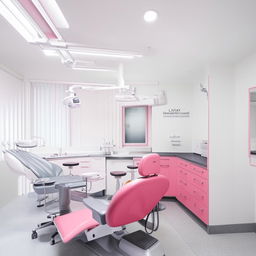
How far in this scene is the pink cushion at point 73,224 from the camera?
1735 millimetres

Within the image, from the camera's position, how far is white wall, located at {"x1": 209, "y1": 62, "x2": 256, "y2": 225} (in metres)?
2.58

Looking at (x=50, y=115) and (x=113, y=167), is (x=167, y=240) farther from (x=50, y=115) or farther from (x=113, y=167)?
(x=50, y=115)

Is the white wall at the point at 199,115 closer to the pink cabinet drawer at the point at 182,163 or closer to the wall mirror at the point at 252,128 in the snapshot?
the pink cabinet drawer at the point at 182,163

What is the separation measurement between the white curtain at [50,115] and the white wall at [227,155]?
10.1 ft

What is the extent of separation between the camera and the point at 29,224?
273 cm

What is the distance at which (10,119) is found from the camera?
337 cm

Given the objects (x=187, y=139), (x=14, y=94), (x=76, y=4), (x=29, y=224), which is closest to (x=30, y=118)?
(x=14, y=94)

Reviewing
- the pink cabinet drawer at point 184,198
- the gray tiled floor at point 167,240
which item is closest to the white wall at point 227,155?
the gray tiled floor at point 167,240

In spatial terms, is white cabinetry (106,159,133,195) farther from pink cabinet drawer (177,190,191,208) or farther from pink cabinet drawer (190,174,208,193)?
pink cabinet drawer (190,174,208,193)

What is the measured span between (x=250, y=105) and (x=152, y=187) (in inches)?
80.5

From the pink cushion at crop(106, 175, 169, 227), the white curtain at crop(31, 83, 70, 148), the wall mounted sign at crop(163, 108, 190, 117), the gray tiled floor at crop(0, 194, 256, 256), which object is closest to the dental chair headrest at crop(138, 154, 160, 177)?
the pink cushion at crop(106, 175, 169, 227)

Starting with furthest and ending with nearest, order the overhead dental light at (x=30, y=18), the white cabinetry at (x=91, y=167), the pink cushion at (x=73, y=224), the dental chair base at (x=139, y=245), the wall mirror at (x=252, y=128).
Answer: the white cabinetry at (x=91, y=167) < the wall mirror at (x=252, y=128) < the pink cushion at (x=73, y=224) < the dental chair base at (x=139, y=245) < the overhead dental light at (x=30, y=18)

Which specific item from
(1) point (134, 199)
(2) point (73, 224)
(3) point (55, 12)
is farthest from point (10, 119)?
(1) point (134, 199)

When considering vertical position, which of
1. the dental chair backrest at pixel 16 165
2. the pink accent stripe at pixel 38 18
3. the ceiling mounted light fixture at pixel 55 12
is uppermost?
the ceiling mounted light fixture at pixel 55 12
